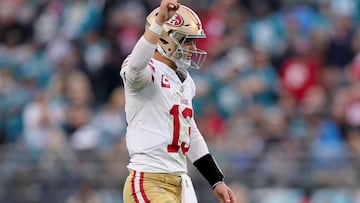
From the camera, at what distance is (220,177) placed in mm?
8383

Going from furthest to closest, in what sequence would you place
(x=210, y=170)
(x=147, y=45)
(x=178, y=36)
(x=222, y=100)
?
(x=222, y=100), (x=210, y=170), (x=178, y=36), (x=147, y=45)

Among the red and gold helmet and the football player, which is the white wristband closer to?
the football player

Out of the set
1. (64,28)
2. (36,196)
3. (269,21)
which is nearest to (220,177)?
(36,196)

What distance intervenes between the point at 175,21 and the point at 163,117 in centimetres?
63

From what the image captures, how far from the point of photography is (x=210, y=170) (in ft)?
27.6

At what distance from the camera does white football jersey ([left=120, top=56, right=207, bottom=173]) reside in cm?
787

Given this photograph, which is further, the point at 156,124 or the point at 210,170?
the point at 210,170

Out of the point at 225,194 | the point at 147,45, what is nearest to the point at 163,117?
the point at 147,45

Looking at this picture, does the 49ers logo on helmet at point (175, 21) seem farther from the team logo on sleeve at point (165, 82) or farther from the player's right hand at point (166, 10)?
the player's right hand at point (166, 10)

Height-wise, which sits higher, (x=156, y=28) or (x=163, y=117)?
(x=156, y=28)

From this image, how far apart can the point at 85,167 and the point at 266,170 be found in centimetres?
200

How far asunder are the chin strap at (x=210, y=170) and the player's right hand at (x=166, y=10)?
1262 millimetres

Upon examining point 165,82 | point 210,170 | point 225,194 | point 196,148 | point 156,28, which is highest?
point 156,28

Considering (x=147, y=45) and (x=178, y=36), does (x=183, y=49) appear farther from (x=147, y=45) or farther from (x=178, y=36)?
(x=147, y=45)
